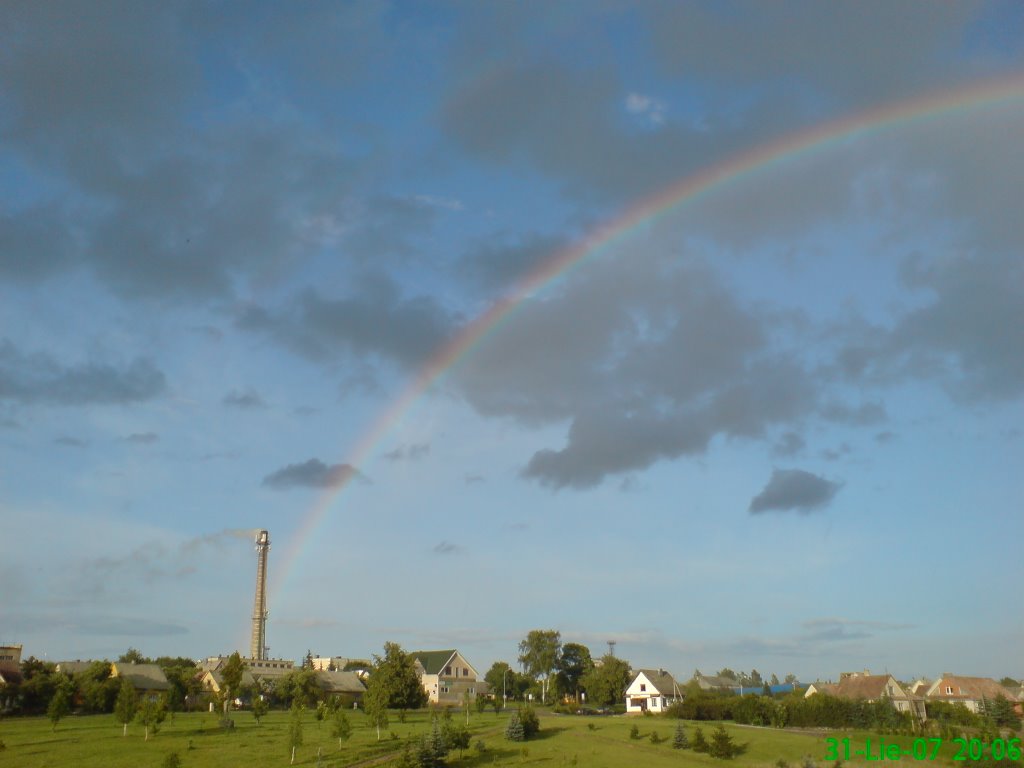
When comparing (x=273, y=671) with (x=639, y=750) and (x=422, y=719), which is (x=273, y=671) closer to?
(x=422, y=719)

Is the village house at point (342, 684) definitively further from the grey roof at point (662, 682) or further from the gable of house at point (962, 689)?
the gable of house at point (962, 689)

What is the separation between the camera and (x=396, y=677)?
5819 centimetres

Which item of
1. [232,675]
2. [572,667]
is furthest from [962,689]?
[232,675]

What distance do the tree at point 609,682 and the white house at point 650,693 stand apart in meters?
1.32

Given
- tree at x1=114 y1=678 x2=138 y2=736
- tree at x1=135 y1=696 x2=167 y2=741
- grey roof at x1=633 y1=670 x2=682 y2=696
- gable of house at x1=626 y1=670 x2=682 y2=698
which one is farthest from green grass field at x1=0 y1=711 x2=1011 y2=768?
grey roof at x1=633 y1=670 x2=682 y2=696

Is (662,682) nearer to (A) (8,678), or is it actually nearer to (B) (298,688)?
(B) (298,688)

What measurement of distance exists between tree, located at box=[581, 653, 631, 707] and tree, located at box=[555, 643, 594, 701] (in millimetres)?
11035

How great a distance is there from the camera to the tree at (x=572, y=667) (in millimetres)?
121000

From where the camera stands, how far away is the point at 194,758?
41656 mm

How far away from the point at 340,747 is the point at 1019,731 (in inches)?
2228

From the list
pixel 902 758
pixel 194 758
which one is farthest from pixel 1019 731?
pixel 194 758

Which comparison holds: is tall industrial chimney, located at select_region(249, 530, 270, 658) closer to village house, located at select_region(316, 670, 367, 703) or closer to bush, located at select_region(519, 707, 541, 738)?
village house, located at select_region(316, 670, 367, 703)

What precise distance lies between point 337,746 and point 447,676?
7347cm

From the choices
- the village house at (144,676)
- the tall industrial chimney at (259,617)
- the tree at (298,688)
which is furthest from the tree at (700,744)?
the tall industrial chimney at (259,617)
